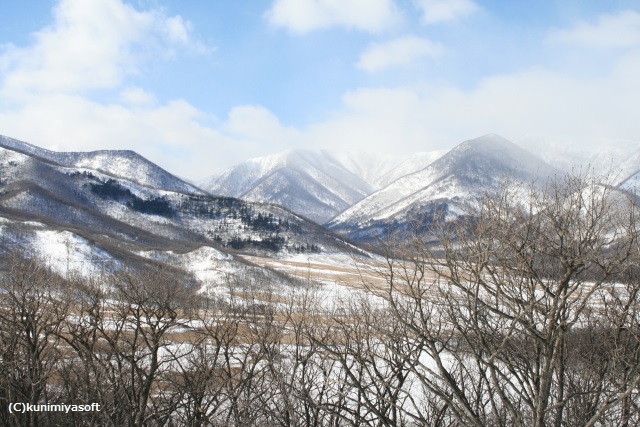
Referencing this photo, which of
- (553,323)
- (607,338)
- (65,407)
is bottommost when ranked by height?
(65,407)

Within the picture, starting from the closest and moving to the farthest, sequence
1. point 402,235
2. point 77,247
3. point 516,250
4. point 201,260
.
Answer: point 516,250
point 402,235
point 77,247
point 201,260

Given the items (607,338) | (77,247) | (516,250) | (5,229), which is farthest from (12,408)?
(5,229)

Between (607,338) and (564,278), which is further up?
(564,278)

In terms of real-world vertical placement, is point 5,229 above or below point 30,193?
below

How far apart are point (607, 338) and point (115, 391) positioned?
16.6m

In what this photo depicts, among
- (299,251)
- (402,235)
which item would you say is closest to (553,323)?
(402,235)

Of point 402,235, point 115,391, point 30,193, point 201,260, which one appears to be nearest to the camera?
point 402,235

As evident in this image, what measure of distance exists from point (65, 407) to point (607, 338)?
17.4 m

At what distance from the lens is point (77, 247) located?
94.6m

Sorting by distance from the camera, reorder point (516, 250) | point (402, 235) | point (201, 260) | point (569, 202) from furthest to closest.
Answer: point (201, 260)
point (402, 235)
point (569, 202)
point (516, 250)

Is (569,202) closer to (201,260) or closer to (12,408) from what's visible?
(12,408)

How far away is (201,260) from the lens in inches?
4048

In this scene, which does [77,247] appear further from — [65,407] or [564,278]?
[564,278]

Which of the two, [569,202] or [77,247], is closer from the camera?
[569,202]
